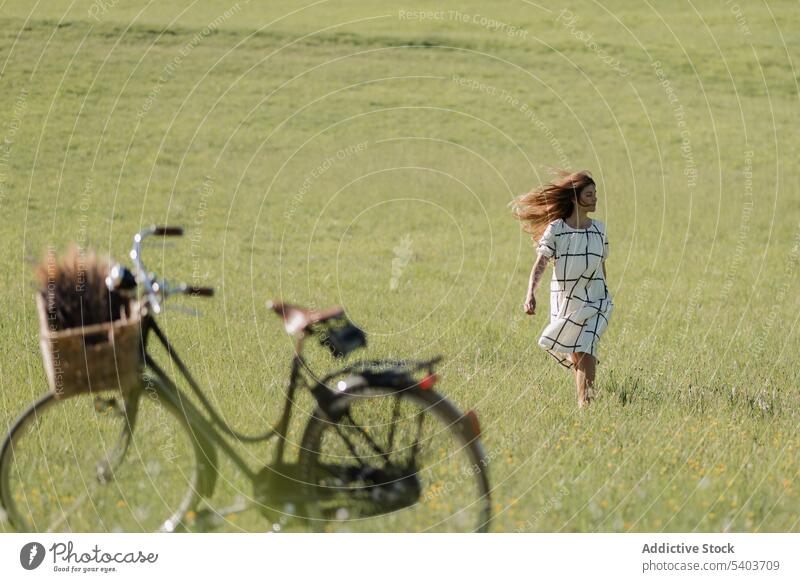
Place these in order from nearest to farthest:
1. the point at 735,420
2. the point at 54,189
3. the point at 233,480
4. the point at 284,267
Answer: the point at 233,480
the point at 735,420
the point at 284,267
the point at 54,189

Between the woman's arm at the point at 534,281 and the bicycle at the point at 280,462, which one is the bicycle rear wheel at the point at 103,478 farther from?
the woman's arm at the point at 534,281

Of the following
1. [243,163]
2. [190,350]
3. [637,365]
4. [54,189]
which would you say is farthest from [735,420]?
[243,163]

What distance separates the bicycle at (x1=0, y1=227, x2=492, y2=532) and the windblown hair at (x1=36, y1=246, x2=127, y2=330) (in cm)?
14

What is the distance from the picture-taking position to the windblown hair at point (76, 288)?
5449mm

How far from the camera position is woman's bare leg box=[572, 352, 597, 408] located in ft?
25.8

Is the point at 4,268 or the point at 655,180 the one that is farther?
the point at 655,180

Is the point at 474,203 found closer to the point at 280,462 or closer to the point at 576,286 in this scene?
the point at 576,286

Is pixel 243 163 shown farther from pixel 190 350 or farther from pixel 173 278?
pixel 190 350

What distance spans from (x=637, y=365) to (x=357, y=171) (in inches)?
545

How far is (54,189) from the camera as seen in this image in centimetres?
1855

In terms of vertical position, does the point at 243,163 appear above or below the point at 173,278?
above

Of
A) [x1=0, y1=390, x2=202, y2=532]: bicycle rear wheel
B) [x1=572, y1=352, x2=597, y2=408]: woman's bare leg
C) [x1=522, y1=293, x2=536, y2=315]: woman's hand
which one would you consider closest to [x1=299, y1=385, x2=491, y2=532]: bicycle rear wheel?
[x1=0, y1=390, x2=202, y2=532]: bicycle rear wheel
